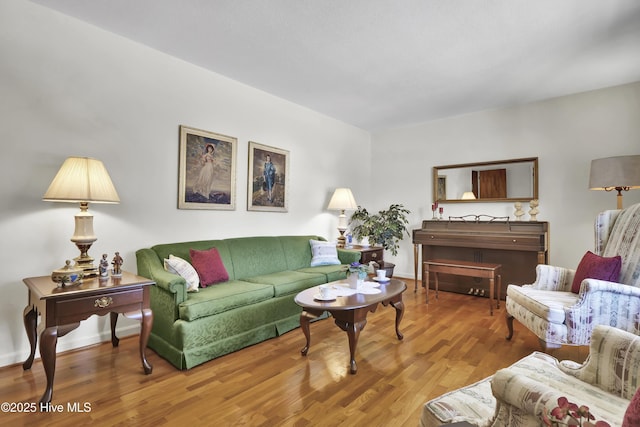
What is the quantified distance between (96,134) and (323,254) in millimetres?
2713

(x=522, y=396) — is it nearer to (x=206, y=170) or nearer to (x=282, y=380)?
(x=282, y=380)

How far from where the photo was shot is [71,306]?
1960 millimetres

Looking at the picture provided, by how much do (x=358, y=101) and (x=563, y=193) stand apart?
2976 millimetres

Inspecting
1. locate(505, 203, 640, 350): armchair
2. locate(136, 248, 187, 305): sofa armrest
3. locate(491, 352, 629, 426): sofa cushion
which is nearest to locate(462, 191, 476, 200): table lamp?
locate(505, 203, 640, 350): armchair

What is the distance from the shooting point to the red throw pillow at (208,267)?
2.92 meters

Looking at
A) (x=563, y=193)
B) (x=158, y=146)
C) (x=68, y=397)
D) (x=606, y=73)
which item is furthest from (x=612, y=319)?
(x=158, y=146)

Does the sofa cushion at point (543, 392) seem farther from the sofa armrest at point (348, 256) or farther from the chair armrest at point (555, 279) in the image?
the sofa armrest at point (348, 256)

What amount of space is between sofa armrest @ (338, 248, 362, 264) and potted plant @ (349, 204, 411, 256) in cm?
88

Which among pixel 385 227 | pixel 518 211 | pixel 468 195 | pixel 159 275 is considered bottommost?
pixel 159 275

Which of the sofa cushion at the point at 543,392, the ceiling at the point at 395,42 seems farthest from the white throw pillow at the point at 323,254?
the sofa cushion at the point at 543,392

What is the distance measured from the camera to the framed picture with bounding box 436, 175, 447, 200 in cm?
520

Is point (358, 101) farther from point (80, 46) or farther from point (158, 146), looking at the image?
point (80, 46)

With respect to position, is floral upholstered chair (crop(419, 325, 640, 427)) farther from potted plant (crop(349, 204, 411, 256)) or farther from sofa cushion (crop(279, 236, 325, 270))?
potted plant (crop(349, 204, 411, 256))

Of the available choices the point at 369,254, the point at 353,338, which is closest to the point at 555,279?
the point at 353,338
